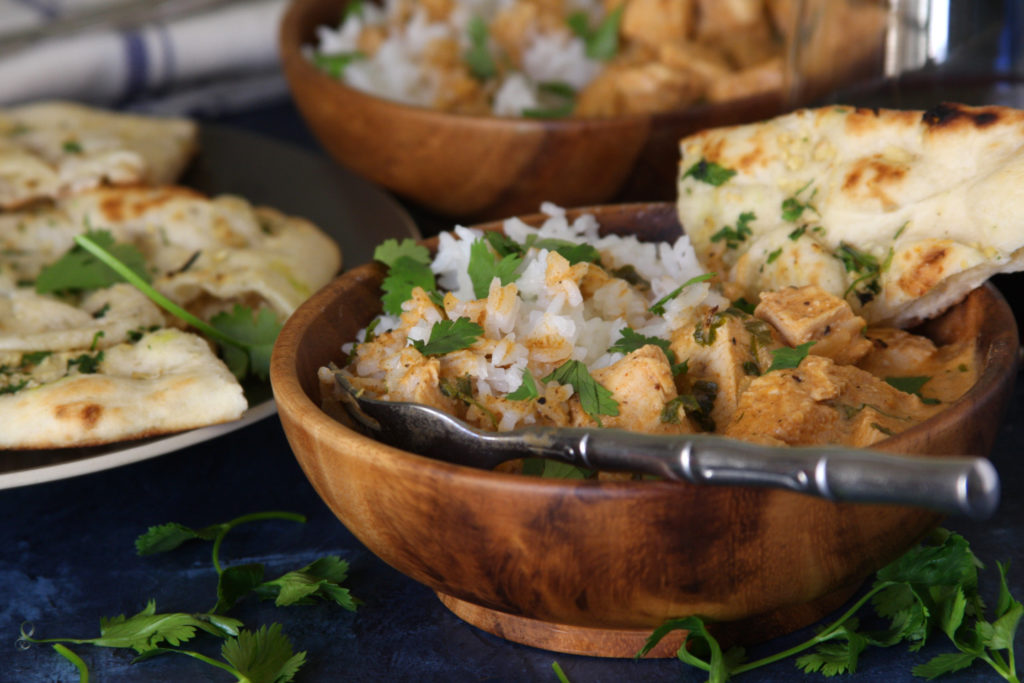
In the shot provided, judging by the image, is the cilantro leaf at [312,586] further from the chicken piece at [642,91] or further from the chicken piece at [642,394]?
the chicken piece at [642,91]

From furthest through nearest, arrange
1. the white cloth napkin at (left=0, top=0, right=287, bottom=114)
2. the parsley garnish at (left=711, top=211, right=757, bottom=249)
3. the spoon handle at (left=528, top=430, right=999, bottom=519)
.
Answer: the white cloth napkin at (left=0, top=0, right=287, bottom=114)
the parsley garnish at (left=711, top=211, right=757, bottom=249)
the spoon handle at (left=528, top=430, right=999, bottom=519)

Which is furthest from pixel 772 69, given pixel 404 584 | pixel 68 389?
pixel 68 389

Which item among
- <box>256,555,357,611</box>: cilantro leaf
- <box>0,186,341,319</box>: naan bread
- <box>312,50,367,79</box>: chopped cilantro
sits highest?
<box>312,50,367,79</box>: chopped cilantro

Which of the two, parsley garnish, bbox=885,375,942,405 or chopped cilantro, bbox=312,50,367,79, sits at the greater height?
chopped cilantro, bbox=312,50,367,79

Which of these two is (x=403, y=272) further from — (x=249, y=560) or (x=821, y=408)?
(x=821, y=408)

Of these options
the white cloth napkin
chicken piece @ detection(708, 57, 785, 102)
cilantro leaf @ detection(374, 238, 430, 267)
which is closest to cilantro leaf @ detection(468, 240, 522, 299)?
cilantro leaf @ detection(374, 238, 430, 267)

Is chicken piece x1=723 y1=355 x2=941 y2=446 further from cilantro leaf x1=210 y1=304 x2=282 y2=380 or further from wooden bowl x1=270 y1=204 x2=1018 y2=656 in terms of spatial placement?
cilantro leaf x1=210 y1=304 x2=282 y2=380

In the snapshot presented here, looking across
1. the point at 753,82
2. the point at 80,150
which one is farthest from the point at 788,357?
the point at 80,150

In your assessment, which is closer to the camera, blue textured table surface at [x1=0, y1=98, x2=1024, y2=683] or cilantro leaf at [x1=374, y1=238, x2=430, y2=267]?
blue textured table surface at [x1=0, y1=98, x2=1024, y2=683]
